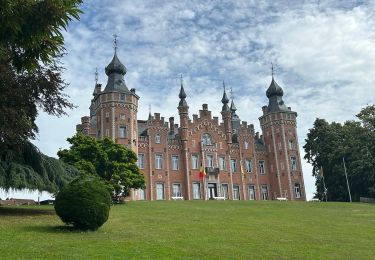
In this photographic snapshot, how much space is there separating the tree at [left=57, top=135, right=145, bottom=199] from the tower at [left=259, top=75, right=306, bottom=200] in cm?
2910

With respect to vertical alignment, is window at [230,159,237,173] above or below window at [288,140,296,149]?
below

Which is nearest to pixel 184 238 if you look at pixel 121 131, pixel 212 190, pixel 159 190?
pixel 121 131

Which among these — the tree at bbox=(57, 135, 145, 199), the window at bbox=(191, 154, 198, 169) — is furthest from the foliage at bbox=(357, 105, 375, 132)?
the tree at bbox=(57, 135, 145, 199)

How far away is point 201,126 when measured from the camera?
63156mm

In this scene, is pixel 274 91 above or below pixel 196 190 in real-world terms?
above

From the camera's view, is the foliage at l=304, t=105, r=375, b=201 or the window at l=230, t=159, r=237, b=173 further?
the window at l=230, t=159, r=237, b=173

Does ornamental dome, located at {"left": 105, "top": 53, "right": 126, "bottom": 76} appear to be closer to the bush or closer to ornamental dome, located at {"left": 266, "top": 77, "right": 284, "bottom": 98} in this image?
ornamental dome, located at {"left": 266, "top": 77, "right": 284, "bottom": 98}

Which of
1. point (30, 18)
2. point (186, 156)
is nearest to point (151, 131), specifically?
point (186, 156)

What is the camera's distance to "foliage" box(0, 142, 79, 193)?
73.2 ft

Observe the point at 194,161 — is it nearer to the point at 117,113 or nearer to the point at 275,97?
the point at 117,113

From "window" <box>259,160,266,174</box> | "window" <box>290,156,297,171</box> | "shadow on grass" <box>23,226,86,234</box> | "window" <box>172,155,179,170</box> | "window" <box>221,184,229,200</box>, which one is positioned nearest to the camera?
"shadow on grass" <box>23,226,86,234</box>

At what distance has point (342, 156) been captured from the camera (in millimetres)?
60156

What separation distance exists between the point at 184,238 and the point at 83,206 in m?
4.23

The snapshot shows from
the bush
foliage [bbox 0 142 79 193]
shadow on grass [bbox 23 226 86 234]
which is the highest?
foliage [bbox 0 142 79 193]
